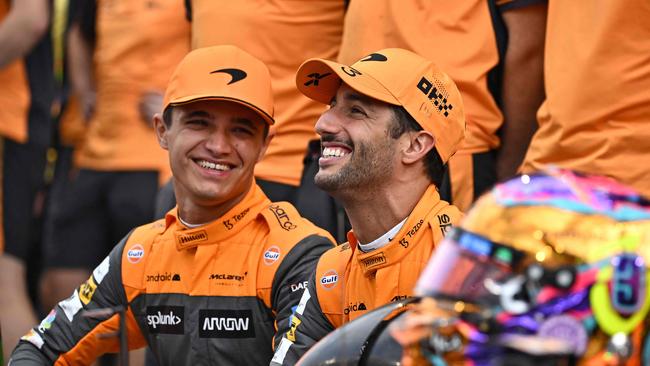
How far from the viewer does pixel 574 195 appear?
8.61 feet

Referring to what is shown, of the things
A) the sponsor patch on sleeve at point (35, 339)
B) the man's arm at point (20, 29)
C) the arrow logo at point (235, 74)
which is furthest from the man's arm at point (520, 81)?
the man's arm at point (20, 29)

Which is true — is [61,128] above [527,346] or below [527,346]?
below

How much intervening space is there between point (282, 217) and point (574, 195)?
103 inches

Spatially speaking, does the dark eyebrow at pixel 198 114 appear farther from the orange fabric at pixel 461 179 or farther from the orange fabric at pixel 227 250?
the orange fabric at pixel 461 179

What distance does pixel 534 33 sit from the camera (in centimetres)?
523

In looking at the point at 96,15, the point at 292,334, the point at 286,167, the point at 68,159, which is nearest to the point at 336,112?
the point at 292,334

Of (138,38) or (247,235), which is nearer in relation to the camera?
(247,235)

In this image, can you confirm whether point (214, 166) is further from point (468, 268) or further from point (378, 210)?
point (468, 268)

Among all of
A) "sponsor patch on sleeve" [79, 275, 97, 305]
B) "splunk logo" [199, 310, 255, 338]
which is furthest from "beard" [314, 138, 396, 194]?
"sponsor patch on sleeve" [79, 275, 97, 305]

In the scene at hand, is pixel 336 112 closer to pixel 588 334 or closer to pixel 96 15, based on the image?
pixel 588 334

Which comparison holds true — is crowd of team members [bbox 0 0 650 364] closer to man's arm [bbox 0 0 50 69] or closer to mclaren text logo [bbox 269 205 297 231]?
mclaren text logo [bbox 269 205 297 231]

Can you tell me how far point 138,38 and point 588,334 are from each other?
5.40 meters

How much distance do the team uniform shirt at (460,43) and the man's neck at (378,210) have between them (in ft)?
2.44

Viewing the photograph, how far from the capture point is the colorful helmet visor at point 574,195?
260cm
